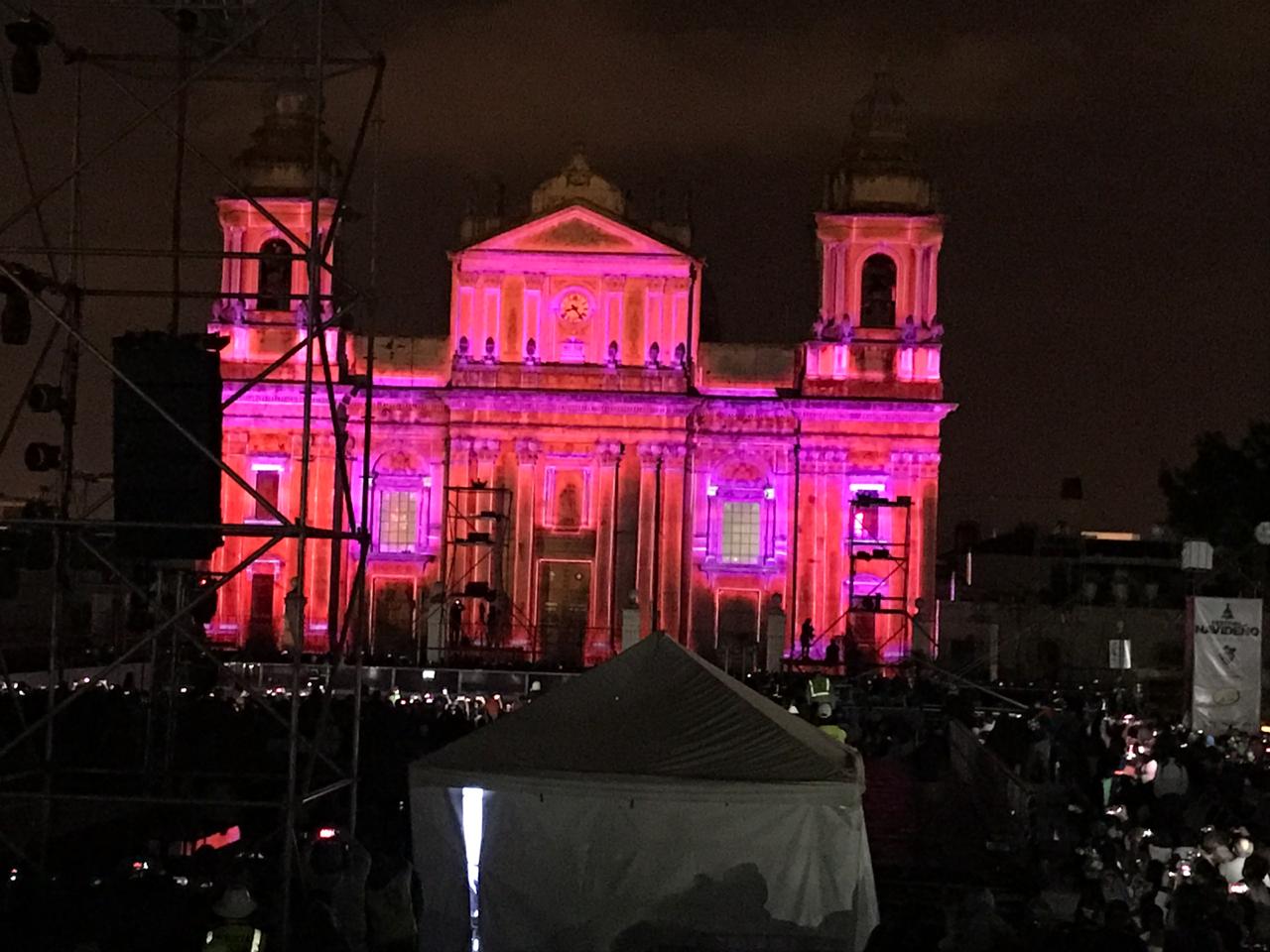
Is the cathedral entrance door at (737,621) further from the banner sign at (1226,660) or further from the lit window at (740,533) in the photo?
the banner sign at (1226,660)

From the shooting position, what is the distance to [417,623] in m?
48.7

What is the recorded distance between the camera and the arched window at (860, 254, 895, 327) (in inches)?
2024

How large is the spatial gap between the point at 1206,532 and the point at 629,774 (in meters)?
47.3

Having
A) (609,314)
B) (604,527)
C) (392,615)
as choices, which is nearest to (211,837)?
(392,615)

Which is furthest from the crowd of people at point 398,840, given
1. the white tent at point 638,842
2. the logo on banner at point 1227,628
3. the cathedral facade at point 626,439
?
the cathedral facade at point 626,439

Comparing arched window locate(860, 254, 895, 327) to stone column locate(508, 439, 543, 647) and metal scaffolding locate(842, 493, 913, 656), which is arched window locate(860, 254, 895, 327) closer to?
metal scaffolding locate(842, 493, 913, 656)

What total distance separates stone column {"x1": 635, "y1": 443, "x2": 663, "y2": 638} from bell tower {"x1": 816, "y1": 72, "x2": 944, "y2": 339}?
5.26 metres

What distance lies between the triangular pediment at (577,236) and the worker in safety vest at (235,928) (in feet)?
130

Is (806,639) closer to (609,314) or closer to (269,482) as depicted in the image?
(609,314)

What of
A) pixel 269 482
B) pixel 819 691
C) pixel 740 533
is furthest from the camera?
pixel 269 482

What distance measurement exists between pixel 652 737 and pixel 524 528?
37300mm

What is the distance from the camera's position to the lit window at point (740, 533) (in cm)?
5109

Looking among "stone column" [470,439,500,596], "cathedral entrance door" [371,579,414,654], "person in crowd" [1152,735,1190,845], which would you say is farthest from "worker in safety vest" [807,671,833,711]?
"cathedral entrance door" [371,579,414,654]

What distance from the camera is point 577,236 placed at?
166ft
